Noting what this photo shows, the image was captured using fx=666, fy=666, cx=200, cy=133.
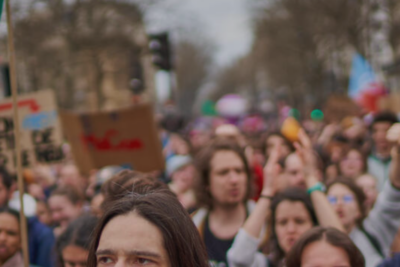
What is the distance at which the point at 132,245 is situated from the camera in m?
1.99

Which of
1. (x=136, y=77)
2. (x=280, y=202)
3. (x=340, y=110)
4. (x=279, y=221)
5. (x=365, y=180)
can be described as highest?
(x=136, y=77)

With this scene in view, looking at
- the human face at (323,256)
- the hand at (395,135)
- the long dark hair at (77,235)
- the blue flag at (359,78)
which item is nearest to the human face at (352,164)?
the hand at (395,135)

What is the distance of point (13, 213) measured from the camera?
4188mm

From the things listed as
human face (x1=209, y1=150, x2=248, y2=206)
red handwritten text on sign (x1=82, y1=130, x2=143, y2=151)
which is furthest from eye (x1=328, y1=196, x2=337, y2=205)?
red handwritten text on sign (x1=82, y1=130, x2=143, y2=151)

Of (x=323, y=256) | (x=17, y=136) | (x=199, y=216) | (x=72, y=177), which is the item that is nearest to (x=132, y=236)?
(x=323, y=256)

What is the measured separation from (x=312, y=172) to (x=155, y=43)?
373 inches

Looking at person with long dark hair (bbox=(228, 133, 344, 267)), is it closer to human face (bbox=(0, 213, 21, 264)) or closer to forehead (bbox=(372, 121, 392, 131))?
human face (bbox=(0, 213, 21, 264))

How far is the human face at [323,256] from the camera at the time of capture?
3.00 m

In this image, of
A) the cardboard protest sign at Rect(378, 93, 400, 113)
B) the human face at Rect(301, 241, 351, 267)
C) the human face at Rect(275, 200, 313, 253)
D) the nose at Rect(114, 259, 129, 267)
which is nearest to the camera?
the nose at Rect(114, 259, 129, 267)

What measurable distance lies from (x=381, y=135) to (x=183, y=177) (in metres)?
2.15

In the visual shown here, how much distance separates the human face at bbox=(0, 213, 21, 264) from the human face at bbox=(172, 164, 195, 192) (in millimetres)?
3002

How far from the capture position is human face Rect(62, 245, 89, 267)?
11.9ft

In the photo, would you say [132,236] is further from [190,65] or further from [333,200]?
[190,65]

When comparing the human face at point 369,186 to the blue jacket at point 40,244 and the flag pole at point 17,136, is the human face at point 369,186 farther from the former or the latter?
the flag pole at point 17,136
